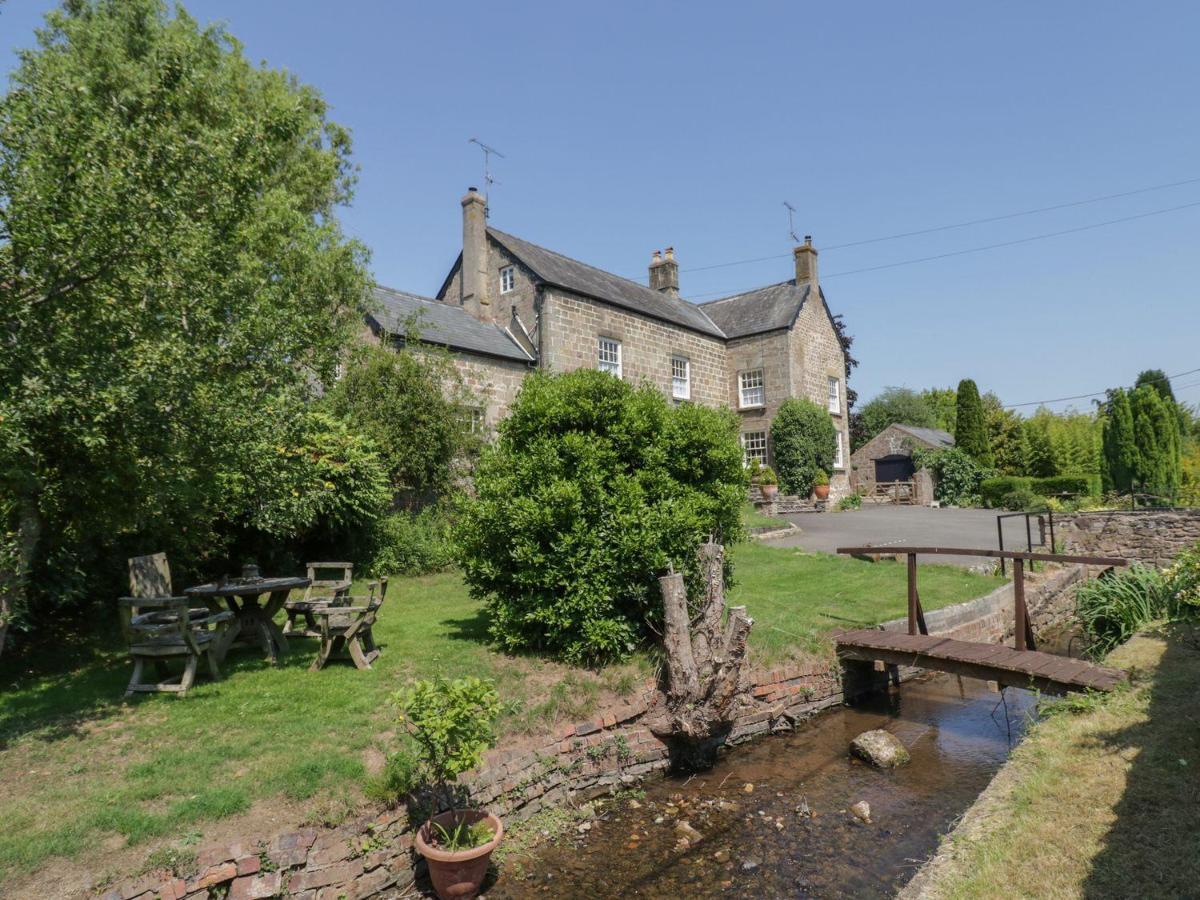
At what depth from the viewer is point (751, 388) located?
29859mm

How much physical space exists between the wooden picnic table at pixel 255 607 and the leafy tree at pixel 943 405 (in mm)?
53666

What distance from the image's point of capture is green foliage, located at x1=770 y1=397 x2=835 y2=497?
28.0 meters

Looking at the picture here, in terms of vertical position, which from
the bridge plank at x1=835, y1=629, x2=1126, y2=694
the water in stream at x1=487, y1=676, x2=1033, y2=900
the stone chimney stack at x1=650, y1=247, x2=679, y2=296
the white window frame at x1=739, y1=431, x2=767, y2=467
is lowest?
the water in stream at x1=487, y1=676, x2=1033, y2=900

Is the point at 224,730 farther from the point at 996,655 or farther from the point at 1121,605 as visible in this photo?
the point at 1121,605

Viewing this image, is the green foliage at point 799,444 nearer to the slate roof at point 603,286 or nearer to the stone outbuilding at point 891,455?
the slate roof at point 603,286

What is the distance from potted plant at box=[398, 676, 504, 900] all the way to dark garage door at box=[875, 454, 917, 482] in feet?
119

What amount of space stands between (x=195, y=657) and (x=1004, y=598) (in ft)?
44.4

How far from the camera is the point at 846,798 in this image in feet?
22.7

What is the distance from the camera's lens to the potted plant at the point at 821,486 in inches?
1106

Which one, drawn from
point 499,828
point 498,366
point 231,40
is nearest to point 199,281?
point 499,828

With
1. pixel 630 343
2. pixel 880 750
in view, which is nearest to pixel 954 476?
pixel 630 343

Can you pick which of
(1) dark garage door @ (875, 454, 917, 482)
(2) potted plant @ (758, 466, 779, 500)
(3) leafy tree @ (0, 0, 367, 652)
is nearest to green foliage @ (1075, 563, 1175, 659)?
(2) potted plant @ (758, 466, 779, 500)

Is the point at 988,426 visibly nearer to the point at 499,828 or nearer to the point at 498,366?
the point at 498,366

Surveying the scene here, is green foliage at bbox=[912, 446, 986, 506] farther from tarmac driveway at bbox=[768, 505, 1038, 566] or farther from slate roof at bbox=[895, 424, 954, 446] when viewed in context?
tarmac driveway at bbox=[768, 505, 1038, 566]
